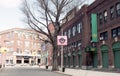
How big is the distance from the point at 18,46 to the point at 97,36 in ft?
283

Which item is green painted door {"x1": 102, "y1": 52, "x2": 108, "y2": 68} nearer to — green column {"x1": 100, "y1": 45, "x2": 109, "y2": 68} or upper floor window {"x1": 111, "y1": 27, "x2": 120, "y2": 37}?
green column {"x1": 100, "y1": 45, "x2": 109, "y2": 68}

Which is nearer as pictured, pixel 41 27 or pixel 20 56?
pixel 41 27

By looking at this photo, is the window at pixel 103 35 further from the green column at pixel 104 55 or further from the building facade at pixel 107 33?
the green column at pixel 104 55

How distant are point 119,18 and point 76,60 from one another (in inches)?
873

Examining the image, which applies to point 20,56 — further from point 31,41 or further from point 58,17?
point 58,17

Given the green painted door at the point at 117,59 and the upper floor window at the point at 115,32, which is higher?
the upper floor window at the point at 115,32

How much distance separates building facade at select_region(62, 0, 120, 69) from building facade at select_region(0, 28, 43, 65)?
217 feet

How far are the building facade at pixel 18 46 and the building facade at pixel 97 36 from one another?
66128mm

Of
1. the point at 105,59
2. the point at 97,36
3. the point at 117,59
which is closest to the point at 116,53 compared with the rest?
the point at 117,59

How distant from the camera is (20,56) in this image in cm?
12825

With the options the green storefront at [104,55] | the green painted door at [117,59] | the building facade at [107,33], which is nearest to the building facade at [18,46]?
the building facade at [107,33]

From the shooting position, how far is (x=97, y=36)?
45719mm

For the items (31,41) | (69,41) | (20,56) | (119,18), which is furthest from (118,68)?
(31,41)

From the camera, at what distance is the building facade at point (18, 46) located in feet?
414
